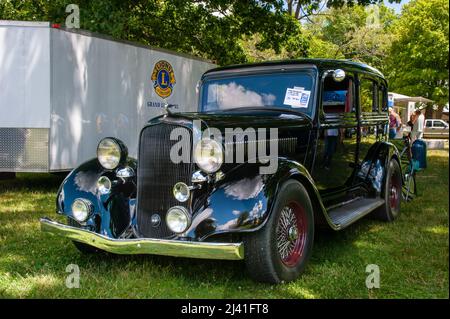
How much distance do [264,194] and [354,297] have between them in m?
1.00

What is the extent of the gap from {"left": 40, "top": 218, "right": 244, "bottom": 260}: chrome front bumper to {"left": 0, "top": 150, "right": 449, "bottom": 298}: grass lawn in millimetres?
328

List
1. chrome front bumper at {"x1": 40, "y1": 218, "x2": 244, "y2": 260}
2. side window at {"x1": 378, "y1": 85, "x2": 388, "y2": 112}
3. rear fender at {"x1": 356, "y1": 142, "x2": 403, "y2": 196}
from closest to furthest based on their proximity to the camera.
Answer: chrome front bumper at {"x1": 40, "y1": 218, "x2": 244, "y2": 260} → rear fender at {"x1": 356, "y1": 142, "x2": 403, "y2": 196} → side window at {"x1": 378, "y1": 85, "x2": 388, "y2": 112}

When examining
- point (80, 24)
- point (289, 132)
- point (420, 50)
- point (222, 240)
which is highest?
point (420, 50)

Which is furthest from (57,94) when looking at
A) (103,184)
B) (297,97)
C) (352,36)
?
(352,36)

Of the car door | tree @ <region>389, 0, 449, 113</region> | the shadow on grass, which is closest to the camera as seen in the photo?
the car door

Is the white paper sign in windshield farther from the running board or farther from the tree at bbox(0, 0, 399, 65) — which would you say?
the tree at bbox(0, 0, 399, 65)

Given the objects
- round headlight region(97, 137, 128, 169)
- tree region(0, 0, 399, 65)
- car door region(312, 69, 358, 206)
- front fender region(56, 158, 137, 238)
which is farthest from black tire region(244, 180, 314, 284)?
tree region(0, 0, 399, 65)

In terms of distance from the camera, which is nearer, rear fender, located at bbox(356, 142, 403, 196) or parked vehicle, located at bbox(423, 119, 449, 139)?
rear fender, located at bbox(356, 142, 403, 196)

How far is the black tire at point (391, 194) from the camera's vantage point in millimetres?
5797

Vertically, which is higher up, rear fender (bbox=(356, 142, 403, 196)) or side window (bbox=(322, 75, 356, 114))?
side window (bbox=(322, 75, 356, 114))

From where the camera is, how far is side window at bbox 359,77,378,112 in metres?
5.86
